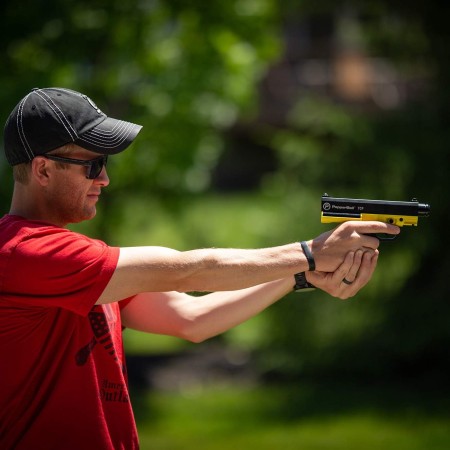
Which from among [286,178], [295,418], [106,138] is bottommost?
[295,418]

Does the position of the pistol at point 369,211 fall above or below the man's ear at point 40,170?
below

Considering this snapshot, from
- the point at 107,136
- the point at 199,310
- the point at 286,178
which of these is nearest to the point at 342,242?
the point at 199,310

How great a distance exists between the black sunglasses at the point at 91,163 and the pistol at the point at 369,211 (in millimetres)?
828

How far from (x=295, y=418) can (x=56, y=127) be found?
6.71 m

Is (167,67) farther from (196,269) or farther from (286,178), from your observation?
(196,269)

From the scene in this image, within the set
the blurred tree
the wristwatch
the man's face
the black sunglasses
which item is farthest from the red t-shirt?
the blurred tree

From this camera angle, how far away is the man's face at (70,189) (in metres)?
3.12

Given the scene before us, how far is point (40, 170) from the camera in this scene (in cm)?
310

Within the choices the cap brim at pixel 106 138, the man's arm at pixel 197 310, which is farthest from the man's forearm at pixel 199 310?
the cap brim at pixel 106 138

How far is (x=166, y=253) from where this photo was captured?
10.1ft

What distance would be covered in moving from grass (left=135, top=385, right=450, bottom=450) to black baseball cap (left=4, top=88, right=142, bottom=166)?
18.6 ft

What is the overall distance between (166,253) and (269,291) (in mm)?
667

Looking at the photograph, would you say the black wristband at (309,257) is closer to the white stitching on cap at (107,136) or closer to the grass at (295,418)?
the white stitching on cap at (107,136)

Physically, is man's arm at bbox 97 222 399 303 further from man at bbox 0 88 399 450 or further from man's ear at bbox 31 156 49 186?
man's ear at bbox 31 156 49 186
